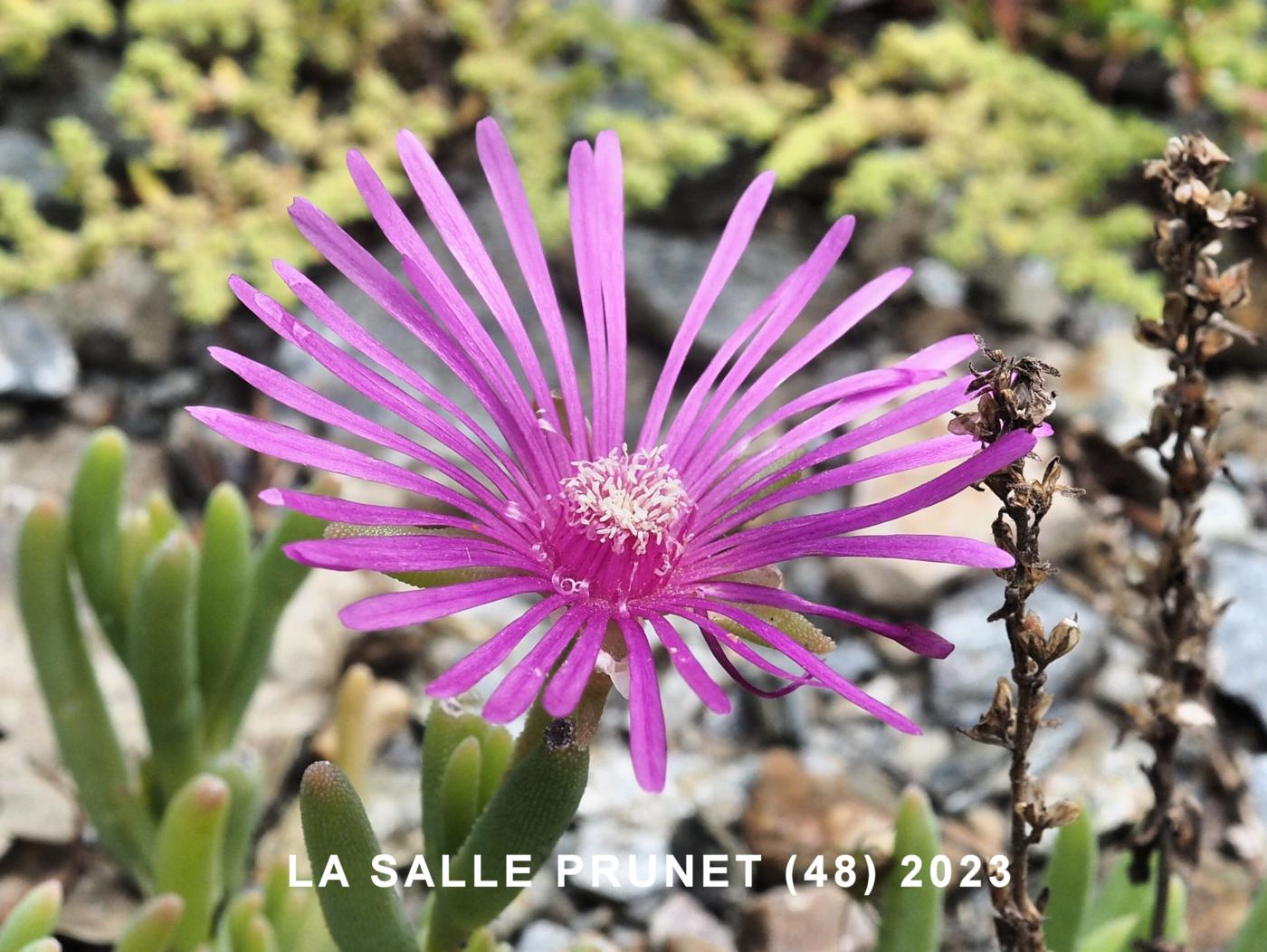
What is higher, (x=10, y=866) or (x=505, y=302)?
(x=505, y=302)

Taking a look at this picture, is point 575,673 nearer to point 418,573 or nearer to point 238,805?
point 418,573

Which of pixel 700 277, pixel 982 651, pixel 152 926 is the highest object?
pixel 700 277

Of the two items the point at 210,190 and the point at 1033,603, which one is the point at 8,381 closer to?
the point at 210,190

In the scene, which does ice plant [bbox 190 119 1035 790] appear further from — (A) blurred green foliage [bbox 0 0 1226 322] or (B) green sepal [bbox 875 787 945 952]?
(A) blurred green foliage [bbox 0 0 1226 322]

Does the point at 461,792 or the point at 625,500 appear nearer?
the point at 461,792

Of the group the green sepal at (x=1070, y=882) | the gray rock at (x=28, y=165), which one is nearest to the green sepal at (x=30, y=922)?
the green sepal at (x=1070, y=882)

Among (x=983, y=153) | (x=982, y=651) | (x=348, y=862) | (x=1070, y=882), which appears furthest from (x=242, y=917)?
(x=983, y=153)

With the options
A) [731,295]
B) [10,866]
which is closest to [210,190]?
[731,295]
